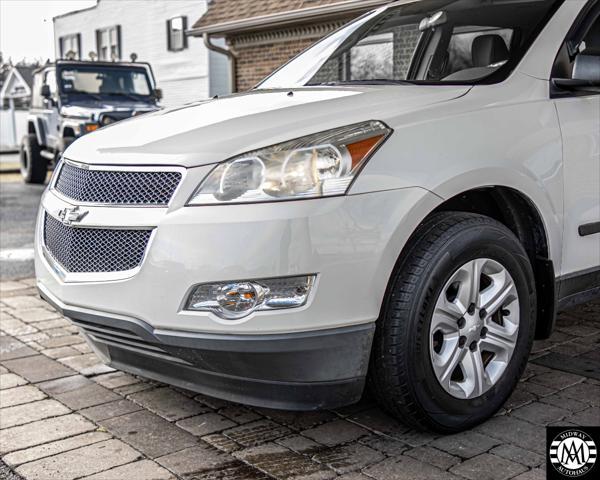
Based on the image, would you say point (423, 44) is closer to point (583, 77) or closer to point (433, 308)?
point (583, 77)

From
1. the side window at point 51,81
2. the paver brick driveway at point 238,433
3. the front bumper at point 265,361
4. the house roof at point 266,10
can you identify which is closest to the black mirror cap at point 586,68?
the paver brick driveway at point 238,433

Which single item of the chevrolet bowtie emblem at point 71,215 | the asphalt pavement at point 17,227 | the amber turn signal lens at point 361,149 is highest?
the amber turn signal lens at point 361,149

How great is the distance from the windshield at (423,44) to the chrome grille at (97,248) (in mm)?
1469

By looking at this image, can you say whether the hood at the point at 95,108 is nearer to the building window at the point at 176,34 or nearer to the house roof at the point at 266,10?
the house roof at the point at 266,10

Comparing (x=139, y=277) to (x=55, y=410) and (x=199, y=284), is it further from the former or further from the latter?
(x=55, y=410)

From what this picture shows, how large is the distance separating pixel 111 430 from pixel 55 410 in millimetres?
378

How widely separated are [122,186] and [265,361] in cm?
83

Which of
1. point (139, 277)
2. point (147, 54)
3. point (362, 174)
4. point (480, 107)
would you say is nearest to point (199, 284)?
point (139, 277)

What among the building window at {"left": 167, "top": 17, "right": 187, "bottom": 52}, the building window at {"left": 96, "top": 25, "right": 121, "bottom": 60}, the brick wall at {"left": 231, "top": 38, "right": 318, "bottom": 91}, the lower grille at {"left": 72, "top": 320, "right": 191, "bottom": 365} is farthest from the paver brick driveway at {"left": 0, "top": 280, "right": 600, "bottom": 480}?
the building window at {"left": 96, "top": 25, "right": 121, "bottom": 60}

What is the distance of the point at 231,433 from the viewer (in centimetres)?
323

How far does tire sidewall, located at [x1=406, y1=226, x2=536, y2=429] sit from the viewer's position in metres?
2.89

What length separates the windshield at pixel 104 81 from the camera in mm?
13930

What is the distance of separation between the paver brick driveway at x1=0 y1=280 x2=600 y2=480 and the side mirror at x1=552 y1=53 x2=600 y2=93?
1.34 metres

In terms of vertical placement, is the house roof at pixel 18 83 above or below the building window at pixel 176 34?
below
